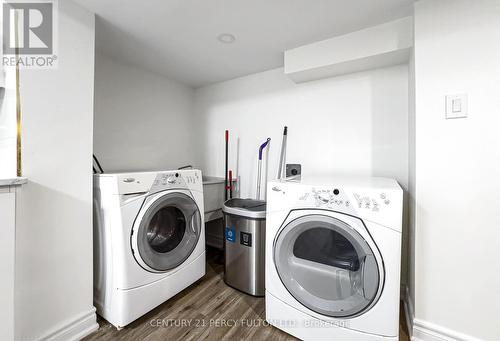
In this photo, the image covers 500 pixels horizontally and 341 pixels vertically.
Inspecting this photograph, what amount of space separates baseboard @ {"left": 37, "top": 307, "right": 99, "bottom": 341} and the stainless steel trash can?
3.06 feet

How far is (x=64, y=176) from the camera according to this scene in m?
1.21

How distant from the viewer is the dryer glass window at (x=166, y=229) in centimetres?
154

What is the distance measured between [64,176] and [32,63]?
60 cm

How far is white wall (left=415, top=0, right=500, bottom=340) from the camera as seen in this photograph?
42.1 inches

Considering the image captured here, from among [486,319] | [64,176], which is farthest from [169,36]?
[486,319]

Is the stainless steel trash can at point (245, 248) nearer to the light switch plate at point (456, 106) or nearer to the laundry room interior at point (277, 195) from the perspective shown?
the laundry room interior at point (277, 195)

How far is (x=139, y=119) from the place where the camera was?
2.21 m

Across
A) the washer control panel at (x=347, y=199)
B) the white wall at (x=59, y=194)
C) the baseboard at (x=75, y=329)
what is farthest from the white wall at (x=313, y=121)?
the baseboard at (x=75, y=329)

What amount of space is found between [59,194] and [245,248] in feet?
4.11

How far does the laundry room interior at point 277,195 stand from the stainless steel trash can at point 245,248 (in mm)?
14

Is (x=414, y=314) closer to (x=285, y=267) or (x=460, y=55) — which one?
(x=285, y=267)

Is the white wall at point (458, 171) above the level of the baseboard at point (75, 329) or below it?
above

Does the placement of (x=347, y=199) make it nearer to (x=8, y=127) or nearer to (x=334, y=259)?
(x=334, y=259)

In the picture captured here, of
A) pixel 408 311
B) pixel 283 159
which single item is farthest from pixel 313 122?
pixel 408 311
